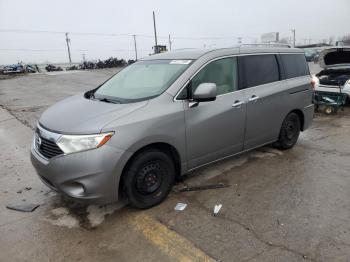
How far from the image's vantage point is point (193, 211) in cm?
368

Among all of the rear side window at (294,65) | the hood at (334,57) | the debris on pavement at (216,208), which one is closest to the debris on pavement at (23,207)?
the debris on pavement at (216,208)

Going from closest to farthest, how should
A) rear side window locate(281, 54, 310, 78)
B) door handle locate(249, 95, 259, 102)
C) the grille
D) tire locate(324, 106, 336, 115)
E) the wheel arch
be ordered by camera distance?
the grille → the wheel arch → door handle locate(249, 95, 259, 102) → rear side window locate(281, 54, 310, 78) → tire locate(324, 106, 336, 115)

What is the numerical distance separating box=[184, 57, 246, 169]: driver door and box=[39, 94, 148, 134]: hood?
2.42 ft

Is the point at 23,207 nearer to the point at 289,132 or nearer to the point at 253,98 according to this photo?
the point at 253,98

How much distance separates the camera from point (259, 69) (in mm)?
4844

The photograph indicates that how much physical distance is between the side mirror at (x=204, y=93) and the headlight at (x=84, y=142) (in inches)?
45.0

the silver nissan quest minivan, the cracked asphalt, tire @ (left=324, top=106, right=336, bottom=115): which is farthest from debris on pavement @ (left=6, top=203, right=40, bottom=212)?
tire @ (left=324, top=106, right=336, bottom=115)

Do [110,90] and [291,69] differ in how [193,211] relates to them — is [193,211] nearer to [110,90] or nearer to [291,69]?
[110,90]

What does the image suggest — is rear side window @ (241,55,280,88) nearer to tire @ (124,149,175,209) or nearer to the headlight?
tire @ (124,149,175,209)

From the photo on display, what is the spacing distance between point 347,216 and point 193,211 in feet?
5.52

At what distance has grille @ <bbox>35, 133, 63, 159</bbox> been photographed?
330 cm

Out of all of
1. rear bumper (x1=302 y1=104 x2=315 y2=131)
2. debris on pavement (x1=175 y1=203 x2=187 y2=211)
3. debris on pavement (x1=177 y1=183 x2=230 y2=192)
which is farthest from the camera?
rear bumper (x1=302 y1=104 x2=315 y2=131)

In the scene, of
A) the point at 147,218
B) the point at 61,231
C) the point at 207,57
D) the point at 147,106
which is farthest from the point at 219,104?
the point at 61,231

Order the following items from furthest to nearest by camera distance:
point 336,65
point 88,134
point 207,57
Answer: point 336,65
point 207,57
point 88,134
